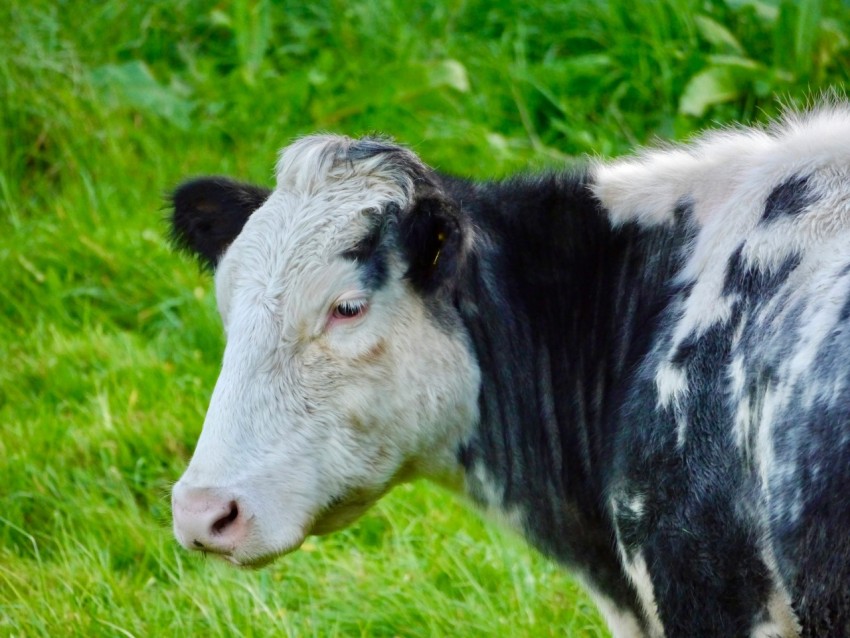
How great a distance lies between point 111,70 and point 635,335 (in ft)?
15.4

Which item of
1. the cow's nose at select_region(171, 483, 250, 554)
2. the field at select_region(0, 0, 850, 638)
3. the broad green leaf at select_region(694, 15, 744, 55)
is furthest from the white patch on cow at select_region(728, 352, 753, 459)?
the broad green leaf at select_region(694, 15, 744, 55)

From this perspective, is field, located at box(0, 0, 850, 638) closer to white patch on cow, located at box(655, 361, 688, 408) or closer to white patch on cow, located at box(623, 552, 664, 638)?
white patch on cow, located at box(623, 552, 664, 638)

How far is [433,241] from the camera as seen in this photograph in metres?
3.07

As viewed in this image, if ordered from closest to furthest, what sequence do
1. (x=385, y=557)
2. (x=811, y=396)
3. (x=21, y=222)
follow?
1. (x=811, y=396)
2. (x=385, y=557)
3. (x=21, y=222)

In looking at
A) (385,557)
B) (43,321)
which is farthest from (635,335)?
(43,321)

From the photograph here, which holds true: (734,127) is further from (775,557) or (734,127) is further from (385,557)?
(385,557)

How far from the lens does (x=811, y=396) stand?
2447 millimetres

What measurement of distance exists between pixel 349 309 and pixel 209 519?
561 mm

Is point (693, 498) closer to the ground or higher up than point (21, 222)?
higher up

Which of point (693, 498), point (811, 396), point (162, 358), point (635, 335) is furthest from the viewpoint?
point (162, 358)

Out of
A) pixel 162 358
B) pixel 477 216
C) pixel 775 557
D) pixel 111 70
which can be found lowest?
pixel 162 358

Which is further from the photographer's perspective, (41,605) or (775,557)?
(41,605)

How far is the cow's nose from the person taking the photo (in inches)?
112

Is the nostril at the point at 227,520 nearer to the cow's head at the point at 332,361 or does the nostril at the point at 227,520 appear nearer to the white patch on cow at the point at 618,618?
the cow's head at the point at 332,361
